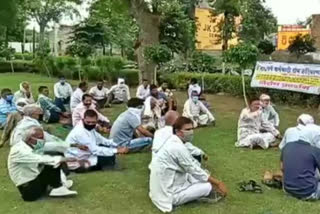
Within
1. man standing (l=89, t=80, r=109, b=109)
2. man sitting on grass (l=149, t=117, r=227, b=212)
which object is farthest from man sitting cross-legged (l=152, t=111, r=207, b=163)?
man standing (l=89, t=80, r=109, b=109)

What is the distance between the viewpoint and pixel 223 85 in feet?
69.8

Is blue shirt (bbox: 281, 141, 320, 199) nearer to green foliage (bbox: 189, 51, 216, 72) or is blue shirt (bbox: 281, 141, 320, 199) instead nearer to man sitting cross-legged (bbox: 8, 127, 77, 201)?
man sitting cross-legged (bbox: 8, 127, 77, 201)

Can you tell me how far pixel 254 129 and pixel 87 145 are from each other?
366 cm

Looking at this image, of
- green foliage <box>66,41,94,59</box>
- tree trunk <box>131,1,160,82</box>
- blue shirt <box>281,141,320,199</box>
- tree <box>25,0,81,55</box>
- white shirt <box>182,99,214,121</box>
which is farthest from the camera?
tree <box>25,0,81,55</box>

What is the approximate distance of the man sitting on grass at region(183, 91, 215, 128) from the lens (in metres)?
12.7

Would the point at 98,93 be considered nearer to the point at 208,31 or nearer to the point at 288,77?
the point at 288,77

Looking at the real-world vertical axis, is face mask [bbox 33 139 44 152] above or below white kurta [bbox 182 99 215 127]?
above

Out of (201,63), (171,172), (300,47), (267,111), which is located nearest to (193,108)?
(267,111)

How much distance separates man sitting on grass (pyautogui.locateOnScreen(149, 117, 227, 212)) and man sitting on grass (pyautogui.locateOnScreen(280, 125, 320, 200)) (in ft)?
3.20

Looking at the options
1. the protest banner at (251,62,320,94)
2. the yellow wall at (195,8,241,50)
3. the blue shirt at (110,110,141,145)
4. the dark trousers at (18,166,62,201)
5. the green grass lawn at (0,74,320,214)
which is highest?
the yellow wall at (195,8,241,50)

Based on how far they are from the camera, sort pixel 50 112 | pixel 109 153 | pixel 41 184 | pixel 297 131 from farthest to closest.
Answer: pixel 50 112, pixel 109 153, pixel 297 131, pixel 41 184

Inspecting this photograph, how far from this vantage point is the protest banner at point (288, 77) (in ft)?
55.1

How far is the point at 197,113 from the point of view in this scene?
1284cm

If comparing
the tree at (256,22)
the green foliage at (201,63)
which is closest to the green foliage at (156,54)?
the green foliage at (201,63)
